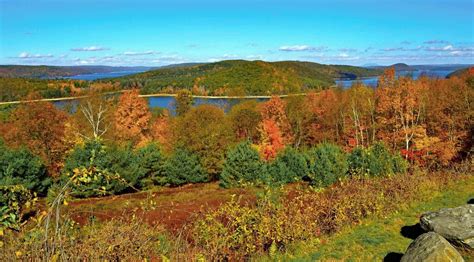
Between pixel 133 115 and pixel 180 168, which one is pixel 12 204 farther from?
pixel 133 115

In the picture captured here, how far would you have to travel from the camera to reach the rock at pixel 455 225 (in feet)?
25.1

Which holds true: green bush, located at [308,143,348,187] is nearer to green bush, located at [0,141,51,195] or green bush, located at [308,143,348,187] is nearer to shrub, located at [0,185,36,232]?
green bush, located at [0,141,51,195]

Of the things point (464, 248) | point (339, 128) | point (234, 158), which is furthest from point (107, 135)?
point (464, 248)

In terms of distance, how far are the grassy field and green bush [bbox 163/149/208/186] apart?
21.6 meters

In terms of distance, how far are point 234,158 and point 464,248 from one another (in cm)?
2047

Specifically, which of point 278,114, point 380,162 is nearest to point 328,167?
point 380,162

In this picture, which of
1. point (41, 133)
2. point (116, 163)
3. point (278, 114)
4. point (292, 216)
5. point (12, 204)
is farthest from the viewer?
point (278, 114)

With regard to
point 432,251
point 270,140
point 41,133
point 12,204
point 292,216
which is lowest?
point 270,140

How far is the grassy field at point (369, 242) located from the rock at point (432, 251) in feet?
4.64

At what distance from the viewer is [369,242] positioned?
9062mm

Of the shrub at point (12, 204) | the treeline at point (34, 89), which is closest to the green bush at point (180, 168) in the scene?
the shrub at point (12, 204)

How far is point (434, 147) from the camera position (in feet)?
98.7

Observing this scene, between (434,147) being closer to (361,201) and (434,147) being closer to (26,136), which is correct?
(361,201)

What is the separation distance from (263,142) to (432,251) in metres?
→ 35.0
